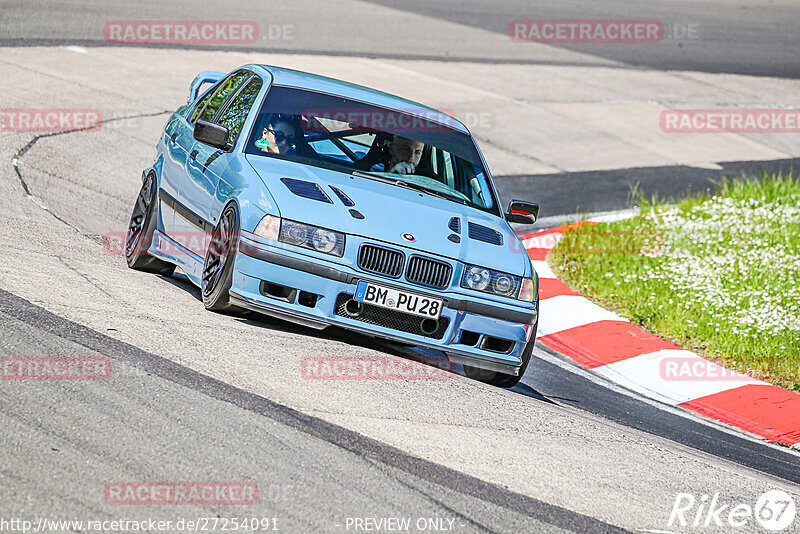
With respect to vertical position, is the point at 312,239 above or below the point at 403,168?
below

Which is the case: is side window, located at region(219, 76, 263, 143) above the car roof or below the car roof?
below

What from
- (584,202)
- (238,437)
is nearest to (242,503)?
(238,437)

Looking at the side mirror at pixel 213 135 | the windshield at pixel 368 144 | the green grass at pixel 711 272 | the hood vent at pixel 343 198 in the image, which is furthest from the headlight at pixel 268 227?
the green grass at pixel 711 272

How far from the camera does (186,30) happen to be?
60.5 ft

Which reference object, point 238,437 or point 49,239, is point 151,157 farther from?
point 238,437

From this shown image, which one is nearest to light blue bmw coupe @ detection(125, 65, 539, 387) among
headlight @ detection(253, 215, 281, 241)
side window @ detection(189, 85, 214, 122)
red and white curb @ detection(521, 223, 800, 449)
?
headlight @ detection(253, 215, 281, 241)

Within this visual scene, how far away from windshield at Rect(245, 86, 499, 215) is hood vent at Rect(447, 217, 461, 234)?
0.47 metres

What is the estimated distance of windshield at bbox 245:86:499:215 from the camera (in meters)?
7.29

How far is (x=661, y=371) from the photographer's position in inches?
338

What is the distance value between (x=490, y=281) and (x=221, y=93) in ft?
9.58

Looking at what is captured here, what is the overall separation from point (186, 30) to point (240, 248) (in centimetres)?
1302

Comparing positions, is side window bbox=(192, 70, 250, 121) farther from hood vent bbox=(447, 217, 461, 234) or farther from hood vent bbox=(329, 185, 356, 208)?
hood vent bbox=(447, 217, 461, 234)

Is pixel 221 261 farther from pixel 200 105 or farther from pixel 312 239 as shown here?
pixel 200 105

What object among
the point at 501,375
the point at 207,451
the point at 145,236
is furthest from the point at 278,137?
the point at 207,451
